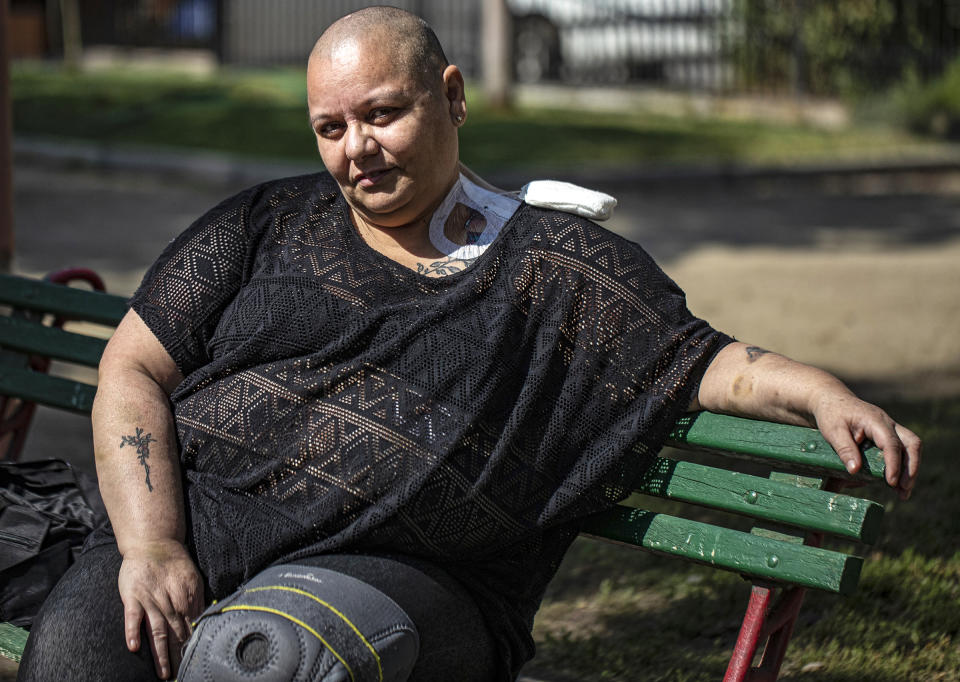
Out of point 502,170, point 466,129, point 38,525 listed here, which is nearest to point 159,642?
point 38,525

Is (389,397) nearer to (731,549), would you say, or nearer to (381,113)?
(381,113)

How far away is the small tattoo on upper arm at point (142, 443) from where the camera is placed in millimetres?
2359

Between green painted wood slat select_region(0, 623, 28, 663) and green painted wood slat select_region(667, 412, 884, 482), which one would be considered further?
green painted wood slat select_region(0, 623, 28, 663)

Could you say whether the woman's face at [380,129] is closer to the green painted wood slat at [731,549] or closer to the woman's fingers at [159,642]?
the green painted wood slat at [731,549]

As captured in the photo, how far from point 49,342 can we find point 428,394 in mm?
1449

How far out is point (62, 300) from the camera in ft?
10.7

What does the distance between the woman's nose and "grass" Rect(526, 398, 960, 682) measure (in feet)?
4.80

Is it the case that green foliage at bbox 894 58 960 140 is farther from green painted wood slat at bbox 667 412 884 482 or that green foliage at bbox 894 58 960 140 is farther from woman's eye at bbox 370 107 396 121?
woman's eye at bbox 370 107 396 121

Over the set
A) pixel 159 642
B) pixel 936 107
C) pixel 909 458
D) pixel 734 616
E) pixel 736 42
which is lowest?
pixel 936 107

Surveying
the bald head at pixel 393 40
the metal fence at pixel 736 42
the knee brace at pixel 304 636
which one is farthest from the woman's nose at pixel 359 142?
the metal fence at pixel 736 42

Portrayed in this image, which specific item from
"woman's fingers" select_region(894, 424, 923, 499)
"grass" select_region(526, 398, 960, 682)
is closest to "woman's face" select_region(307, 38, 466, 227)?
"woman's fingers" select_region(894, 424, 923, 499)

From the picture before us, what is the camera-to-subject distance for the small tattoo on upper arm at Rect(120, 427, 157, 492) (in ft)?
7.74

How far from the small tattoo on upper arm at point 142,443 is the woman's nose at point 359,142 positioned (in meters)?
0.65

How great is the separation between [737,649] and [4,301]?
2154mm
